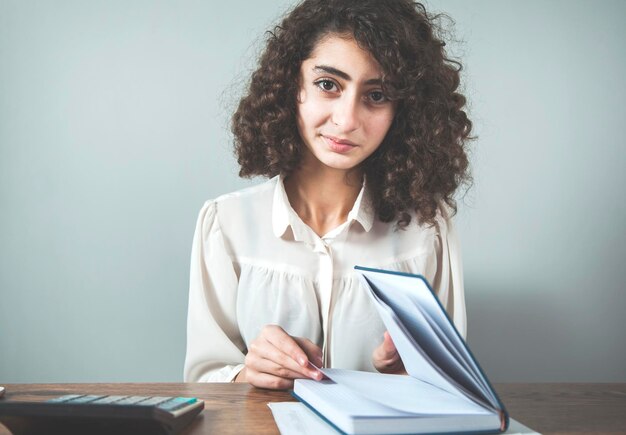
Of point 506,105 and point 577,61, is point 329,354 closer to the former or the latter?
point 506,105

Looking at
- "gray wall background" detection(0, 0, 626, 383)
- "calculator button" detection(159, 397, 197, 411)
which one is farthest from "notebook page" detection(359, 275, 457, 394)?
"gray wall background" detection(0, 0, 626, 383)

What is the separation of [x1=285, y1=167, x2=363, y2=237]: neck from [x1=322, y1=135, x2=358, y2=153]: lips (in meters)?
0.19

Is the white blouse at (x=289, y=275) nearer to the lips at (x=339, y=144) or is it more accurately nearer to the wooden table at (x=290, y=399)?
the lips at (x=339, y=144)

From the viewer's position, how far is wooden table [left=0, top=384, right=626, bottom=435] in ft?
2.57

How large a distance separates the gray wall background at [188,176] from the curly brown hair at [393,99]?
0.30 m

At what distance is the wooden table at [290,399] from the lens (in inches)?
30.9

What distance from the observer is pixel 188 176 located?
1779mm

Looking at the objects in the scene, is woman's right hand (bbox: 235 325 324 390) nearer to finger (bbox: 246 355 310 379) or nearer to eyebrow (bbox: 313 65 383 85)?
finger (bbox: 246 355 310 379)

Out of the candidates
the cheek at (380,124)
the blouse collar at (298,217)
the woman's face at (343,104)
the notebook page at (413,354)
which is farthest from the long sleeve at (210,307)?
the notebook page at (413,354)

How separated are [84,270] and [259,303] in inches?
24.9

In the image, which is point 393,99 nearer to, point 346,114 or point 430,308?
point 346,114

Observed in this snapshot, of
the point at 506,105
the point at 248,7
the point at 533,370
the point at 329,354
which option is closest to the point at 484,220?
the point at 506,105

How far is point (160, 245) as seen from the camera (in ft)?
5.84

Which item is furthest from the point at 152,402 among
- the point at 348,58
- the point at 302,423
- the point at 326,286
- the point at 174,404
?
the point at 348,58
